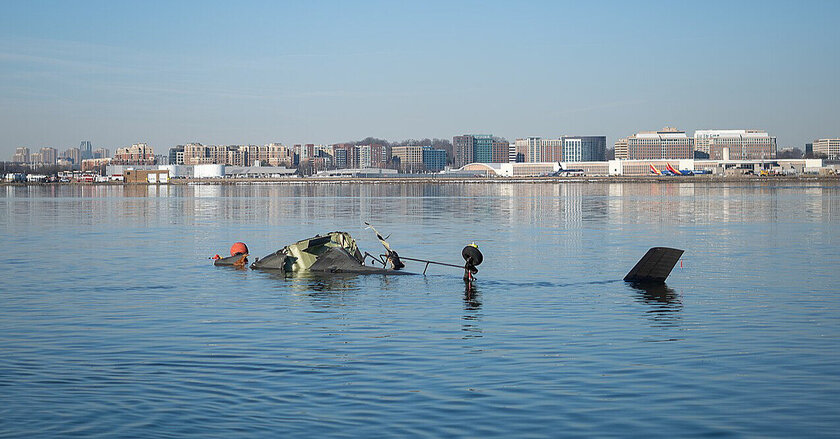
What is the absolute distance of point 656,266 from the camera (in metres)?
36.1

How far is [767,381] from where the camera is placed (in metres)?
19.0

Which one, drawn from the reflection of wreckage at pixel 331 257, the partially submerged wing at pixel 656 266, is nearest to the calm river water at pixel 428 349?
the partially submerged wing at pixel 656 266

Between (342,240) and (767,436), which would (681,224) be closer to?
(342,240)

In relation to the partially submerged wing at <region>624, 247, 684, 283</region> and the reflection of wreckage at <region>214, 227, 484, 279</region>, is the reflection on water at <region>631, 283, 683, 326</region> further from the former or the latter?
the reflection of wreckage at <region>214, 227, 484, 279</region>

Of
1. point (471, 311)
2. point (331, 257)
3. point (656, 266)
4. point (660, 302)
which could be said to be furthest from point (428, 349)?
point (331, 257)

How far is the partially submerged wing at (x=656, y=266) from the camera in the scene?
3600 cm

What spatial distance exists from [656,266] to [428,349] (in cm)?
1656

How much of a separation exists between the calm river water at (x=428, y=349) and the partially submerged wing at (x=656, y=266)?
0.85 m

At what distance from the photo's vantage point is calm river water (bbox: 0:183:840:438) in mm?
16094

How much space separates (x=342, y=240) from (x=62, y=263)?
53.8 ft

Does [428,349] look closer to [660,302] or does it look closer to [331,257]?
[660,302]

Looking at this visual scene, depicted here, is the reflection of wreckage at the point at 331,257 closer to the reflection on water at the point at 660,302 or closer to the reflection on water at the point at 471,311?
the reflection on water at the point at 471,311

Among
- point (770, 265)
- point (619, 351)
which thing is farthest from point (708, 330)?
point (770, 265)

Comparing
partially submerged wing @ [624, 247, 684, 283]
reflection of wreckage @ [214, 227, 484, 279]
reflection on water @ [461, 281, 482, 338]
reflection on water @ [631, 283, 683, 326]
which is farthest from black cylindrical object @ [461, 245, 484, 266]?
partially submerged wing @ [624, 247, 684, 283]
